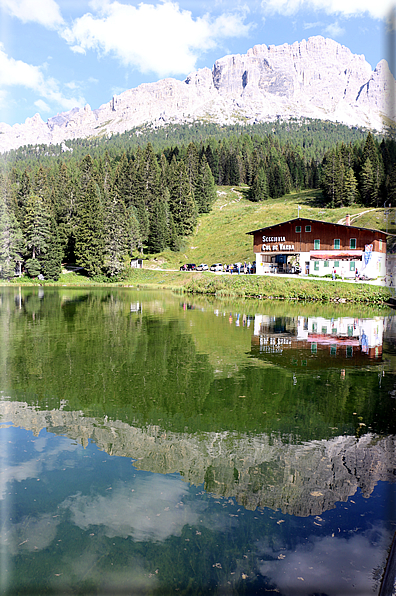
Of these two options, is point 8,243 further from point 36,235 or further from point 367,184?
point 367,184

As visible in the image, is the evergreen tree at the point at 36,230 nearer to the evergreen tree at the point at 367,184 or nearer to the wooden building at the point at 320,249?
the wooden building at the point at 320,249

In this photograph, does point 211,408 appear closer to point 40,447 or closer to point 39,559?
point 40,447

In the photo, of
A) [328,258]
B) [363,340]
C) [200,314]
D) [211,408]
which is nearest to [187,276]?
[328,258]

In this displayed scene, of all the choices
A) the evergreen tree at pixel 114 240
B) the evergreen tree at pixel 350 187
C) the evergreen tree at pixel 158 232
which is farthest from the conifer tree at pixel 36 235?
the evergreen tree at pixel 350 187

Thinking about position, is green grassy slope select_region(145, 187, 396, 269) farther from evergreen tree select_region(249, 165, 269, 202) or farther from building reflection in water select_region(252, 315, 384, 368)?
building reflection in water select_region(252, 315, 384, 368)

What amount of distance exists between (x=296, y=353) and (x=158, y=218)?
305 feet

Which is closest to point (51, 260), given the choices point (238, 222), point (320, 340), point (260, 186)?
point (238, 222)

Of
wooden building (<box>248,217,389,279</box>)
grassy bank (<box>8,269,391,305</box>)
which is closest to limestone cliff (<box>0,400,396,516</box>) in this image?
grassy bank (<box>8,269,391,305</box>)

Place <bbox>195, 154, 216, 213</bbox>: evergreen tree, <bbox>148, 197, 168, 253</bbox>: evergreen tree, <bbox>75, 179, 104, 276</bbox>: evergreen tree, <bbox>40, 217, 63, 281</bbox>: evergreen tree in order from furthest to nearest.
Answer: <bbox>195, 154, 216, 213</bbox>: evergreen tree, <bbox>148, 197, 168, 253</bbox>: evergreen tree, <bbox>75, 179, 104, 276</bbox>: evergreen tree, <bbox>40, 217, 63, 281</bbox>: evergreen tree

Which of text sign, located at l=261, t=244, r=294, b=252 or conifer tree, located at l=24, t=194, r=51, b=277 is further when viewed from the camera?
A: conifer tree, located at l=24, t=194, r=51, b=277

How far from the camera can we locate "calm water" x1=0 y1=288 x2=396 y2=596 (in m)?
7.07

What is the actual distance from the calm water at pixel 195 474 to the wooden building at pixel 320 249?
5463cm

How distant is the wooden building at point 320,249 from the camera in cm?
7250

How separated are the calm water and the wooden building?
5463cm
